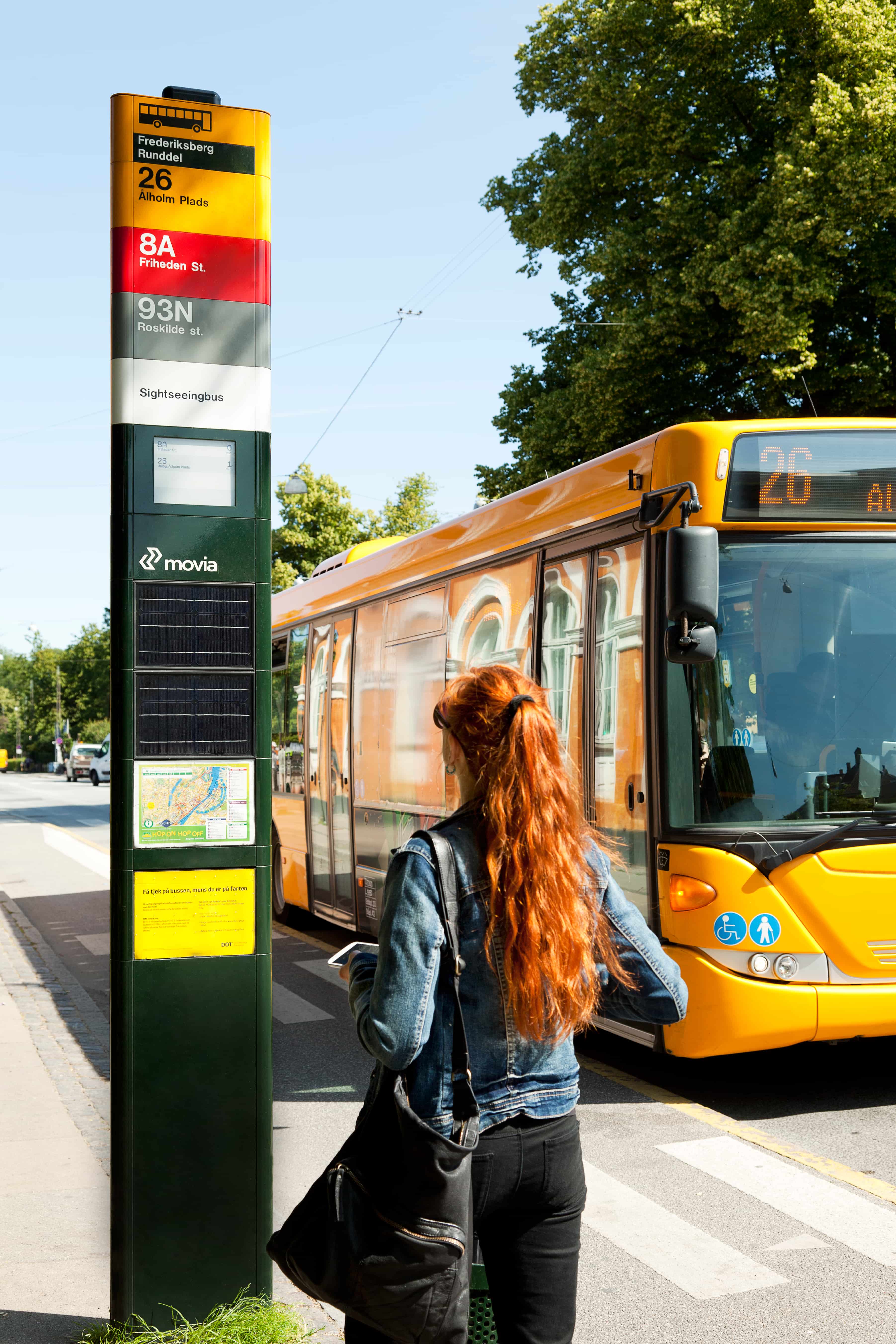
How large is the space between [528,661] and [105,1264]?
391 cm

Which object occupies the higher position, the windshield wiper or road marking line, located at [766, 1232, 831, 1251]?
the windshield wiper

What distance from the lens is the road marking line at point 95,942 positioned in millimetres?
11570

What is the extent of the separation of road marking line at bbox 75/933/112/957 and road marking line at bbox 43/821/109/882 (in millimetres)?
4724

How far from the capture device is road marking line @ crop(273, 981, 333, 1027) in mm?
8320

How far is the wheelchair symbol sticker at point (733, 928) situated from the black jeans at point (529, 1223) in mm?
3314

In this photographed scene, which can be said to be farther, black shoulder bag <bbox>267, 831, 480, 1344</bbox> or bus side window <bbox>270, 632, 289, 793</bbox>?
bus side window <bbox>270, 632, 289, 793</bbox>

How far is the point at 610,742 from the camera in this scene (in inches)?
251

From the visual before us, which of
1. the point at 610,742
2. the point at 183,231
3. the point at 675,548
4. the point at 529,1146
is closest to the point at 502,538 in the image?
the point at 610,742

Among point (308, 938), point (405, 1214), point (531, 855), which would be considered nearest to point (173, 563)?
point (531, 855)

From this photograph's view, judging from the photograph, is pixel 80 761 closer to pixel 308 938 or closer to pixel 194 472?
pixel 308 938

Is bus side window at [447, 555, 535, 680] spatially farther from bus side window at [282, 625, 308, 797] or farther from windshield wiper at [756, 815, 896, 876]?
bus side window at [282, 625, 308, 797]

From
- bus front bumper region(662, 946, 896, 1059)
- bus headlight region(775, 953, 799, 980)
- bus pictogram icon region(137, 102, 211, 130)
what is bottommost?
bus front bumper region(662, 946, 896, 1059)

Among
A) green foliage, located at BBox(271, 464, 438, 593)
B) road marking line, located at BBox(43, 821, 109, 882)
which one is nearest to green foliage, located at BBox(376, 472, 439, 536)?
green foliage, located at BBox(271, 464, 438, 593)

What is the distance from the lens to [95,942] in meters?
12.2
